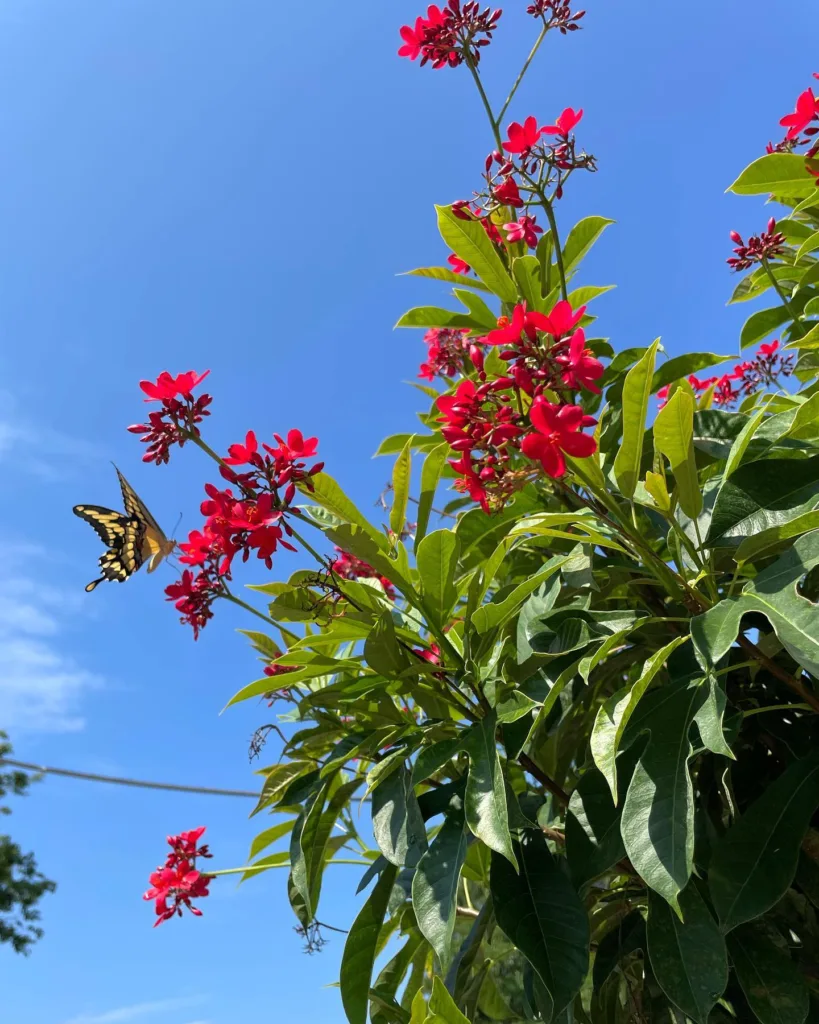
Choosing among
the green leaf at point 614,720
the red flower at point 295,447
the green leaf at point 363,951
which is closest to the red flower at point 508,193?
the red flower at point 295,447

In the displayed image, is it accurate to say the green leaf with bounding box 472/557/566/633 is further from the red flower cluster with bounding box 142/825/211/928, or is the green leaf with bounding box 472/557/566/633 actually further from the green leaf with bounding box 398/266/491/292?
the red flower cluster with bounding box 142/825/211/928

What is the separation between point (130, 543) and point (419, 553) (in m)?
2.63

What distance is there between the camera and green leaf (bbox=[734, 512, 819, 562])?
1.02m

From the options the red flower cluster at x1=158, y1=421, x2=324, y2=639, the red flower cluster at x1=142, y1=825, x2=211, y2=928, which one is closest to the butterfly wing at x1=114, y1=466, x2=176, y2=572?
the red flower cluster at x1=142, y1=825, x2=211, y2=928

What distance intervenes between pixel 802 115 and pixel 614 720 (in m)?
1.35

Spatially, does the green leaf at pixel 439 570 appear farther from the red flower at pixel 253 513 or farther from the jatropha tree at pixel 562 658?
the red flower at pixel 253 513

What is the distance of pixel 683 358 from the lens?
62.2 inches

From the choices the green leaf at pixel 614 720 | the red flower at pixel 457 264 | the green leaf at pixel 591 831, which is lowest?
the green leaf at pixel 591 831

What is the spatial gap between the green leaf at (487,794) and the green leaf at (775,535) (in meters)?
0.42

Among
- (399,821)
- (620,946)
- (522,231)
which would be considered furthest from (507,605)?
(522,231)

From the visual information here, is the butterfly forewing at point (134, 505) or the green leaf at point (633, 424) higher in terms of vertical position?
the butterfly forewing at point (134, 505)

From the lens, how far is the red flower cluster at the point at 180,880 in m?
2.11

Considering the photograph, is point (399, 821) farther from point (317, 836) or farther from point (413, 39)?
point (413, 39)

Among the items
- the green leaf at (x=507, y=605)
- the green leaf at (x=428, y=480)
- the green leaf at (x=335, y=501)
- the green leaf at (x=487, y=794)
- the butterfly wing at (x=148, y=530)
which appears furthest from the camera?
the butterfly wing at (x=148, y=530)
